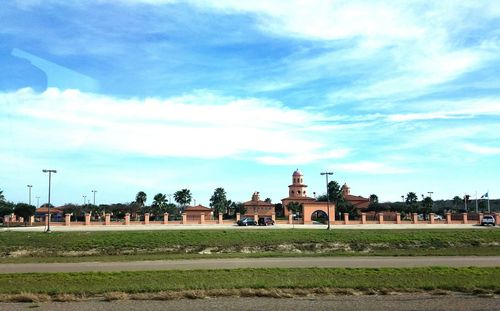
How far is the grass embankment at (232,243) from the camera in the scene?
36.5m

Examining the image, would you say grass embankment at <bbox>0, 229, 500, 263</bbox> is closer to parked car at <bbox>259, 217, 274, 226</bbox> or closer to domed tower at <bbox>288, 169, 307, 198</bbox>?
parked car at <bbox>259, 217, 274, 226</bbox>

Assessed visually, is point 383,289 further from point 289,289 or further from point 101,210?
point 101,210

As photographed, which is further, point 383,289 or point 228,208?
point 228,208

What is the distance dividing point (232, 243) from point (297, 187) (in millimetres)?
92820

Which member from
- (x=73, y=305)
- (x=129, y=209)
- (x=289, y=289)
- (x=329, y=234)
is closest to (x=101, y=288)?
(x=73, y=305)

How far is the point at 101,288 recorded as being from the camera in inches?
640

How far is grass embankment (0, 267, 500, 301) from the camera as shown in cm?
1546

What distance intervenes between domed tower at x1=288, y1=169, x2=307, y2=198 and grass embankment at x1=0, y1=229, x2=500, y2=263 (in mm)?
85617

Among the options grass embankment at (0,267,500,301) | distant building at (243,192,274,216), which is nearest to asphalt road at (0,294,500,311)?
grass embankment at (0,267,500,301)

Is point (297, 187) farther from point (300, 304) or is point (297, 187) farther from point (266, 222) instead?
point (300, 304)

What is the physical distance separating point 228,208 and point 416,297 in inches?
4491

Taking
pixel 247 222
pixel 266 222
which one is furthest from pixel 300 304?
pixel 266 222

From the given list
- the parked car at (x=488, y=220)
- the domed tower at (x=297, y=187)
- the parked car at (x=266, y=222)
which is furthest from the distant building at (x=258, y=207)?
the parked car at (x=488, y=220)

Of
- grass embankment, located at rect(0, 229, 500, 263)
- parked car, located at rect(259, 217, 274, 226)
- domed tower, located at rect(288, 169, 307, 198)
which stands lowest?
grass embankment, located at rect(0, 229, 500, 263)
